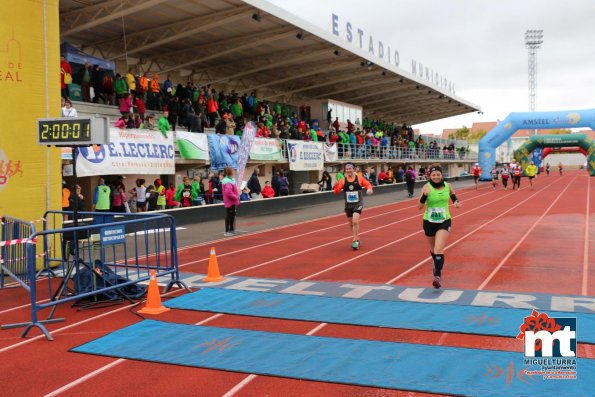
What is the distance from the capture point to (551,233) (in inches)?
591

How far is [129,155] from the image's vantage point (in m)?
17.5

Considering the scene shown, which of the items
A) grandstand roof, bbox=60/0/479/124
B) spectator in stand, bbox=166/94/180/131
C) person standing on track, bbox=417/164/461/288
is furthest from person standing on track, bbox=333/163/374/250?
grandstand roof, bbox=60/0/479/124


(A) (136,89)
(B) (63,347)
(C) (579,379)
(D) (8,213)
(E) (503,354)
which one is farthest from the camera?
(A) (136,89)

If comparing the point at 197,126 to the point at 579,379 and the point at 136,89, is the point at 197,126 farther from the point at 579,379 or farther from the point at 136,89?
the point at 579,379

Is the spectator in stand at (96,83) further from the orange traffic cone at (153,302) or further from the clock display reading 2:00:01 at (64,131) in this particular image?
the orange traffic cone at (153,302)

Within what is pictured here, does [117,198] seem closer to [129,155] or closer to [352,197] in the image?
[129,155]

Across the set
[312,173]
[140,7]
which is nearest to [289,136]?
[312,173]

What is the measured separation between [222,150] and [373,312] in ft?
53.9

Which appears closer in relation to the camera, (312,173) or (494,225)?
(494,225)

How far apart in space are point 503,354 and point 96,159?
13919 mm

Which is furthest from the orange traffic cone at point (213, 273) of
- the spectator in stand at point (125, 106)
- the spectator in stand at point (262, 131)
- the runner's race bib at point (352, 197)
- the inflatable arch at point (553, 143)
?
the inflatable arch at point (553, 143)

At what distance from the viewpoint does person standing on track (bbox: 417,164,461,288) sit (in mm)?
8445

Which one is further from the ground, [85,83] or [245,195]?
[85,83]

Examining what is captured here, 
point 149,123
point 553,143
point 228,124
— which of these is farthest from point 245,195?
point 553,143
